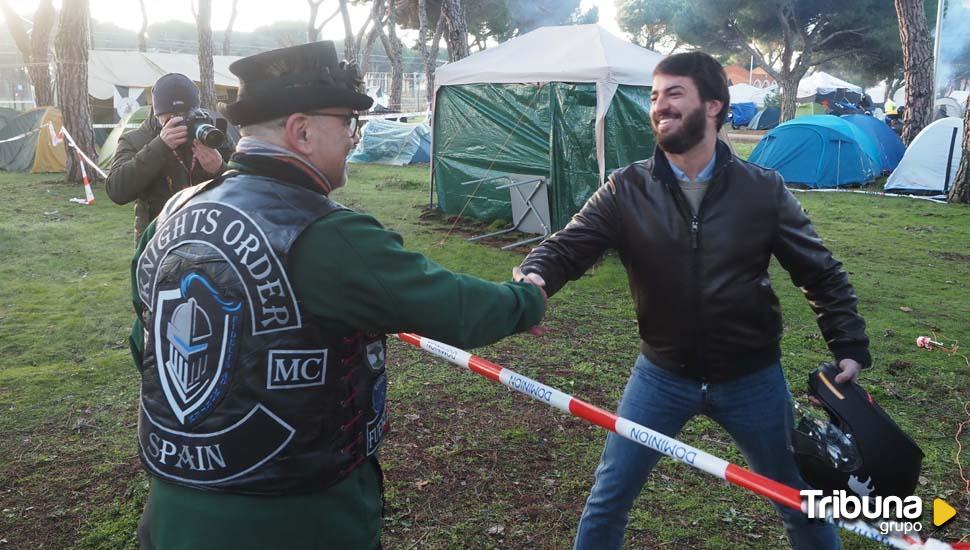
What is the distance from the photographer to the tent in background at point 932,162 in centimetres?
1590

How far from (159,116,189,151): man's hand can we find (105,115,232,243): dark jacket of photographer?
0.14m

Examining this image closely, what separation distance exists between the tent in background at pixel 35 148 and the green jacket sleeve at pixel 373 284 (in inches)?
848

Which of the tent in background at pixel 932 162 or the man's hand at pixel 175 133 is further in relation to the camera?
→ the tent in background at pixel 932 162

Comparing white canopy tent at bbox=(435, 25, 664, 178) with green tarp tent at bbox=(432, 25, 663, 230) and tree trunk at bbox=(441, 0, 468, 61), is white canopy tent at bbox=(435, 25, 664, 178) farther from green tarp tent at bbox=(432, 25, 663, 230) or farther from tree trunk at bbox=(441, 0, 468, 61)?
tree trunk at bbox=(441, 0, 468, 61)

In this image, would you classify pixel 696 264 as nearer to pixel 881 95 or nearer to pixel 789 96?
pixel 789 96

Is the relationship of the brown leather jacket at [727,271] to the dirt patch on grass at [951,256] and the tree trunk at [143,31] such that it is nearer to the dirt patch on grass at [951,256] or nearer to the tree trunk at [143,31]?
the dirt patch on grass at [951,256]

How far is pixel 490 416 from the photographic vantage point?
17.4 feet

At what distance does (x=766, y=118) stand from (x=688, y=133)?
140ft

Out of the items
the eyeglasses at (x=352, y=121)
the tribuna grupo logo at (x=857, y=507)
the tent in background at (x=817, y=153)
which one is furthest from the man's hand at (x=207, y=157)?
the tent in background at (x=817, y=153)

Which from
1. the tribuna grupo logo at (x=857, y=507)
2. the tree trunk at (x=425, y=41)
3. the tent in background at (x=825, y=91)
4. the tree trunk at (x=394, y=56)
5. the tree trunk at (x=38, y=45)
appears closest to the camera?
the tribuna grupo logo at (x=857, y=507)

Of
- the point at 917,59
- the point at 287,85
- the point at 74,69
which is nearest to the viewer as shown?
the point at 287,85

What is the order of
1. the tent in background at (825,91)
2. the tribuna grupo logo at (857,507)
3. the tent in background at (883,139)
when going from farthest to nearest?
1. the tent in background at (825,91)
2. the tent in background at (883,139)
3. the tribuna grupo logo at (857,507)

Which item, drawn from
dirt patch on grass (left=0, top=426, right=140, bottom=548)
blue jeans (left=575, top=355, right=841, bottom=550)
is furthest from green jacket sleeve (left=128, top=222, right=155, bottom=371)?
dirt patch on grass (left=0, top=426, right=140, bottom=548)

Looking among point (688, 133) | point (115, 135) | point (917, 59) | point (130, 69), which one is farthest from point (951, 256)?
point (130, 69)
